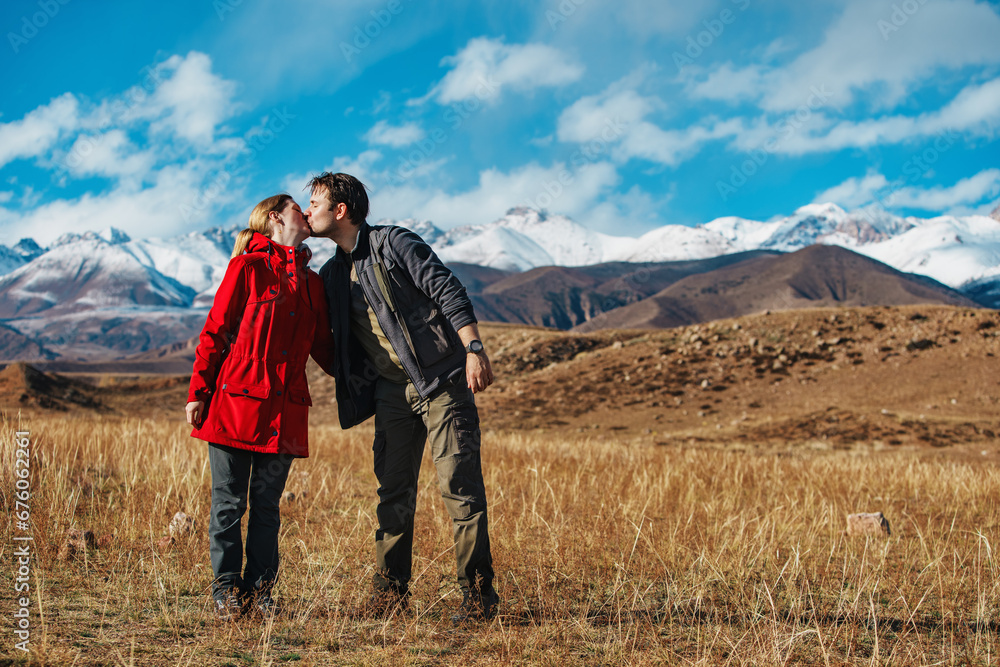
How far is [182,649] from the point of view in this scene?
2.04m

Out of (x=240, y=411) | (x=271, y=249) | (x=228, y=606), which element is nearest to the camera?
(x=228, y=606)

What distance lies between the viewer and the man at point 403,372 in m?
2.59

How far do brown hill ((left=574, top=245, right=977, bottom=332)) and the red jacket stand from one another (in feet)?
466

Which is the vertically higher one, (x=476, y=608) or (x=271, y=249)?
(x=271, y=249)

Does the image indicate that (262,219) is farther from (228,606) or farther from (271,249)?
(228,606)

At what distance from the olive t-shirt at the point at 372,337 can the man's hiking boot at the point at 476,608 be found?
0.94 m

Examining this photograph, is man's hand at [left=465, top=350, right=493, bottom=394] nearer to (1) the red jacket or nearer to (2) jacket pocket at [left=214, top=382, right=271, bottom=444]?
(1) the red jacket

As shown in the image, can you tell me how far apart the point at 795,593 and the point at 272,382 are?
2615 mm

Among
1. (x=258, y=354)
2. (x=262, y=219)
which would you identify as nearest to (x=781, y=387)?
(x=262, y=219)

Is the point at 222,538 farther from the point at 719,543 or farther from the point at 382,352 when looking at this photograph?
the point at 719,543

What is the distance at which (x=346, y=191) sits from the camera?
2.83m

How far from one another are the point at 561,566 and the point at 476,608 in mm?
812

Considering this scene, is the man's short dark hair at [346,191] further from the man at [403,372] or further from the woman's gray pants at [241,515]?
the woman's gray pants at [241,515]

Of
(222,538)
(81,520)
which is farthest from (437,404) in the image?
(81,520)
